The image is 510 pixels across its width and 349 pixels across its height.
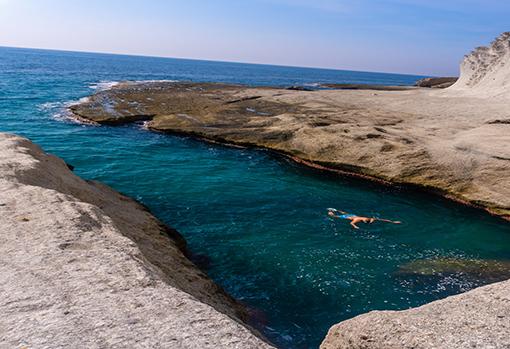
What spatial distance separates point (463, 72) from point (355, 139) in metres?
48.1

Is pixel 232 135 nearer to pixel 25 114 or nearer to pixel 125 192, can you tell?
pixel 125 192

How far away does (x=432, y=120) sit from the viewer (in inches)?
1411

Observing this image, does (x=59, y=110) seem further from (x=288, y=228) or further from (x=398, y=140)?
(x=398, y=140)

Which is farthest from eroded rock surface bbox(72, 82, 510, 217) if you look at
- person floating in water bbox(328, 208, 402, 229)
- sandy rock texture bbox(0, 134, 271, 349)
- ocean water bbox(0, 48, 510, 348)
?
sandy rock texture bbox(0, 134, 271, 349)

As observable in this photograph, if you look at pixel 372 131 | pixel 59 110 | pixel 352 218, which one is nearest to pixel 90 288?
pixel 352 218

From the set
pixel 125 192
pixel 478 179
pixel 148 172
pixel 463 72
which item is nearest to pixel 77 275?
pixel 125 192

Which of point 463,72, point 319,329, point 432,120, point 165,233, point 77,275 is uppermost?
point 463,72

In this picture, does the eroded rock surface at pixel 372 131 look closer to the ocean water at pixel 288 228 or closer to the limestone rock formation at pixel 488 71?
the ocean water at pixel 288 228

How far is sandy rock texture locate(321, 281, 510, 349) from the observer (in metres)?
6.46

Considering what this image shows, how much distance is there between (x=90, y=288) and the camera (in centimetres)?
757

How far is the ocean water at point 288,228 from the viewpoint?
14.2 metres

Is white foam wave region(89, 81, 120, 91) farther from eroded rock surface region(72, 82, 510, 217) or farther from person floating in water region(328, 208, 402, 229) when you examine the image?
person floating in water region(328, 208, 402, 229)

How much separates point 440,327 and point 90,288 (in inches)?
270

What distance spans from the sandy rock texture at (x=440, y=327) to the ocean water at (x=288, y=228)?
487 centimetres
